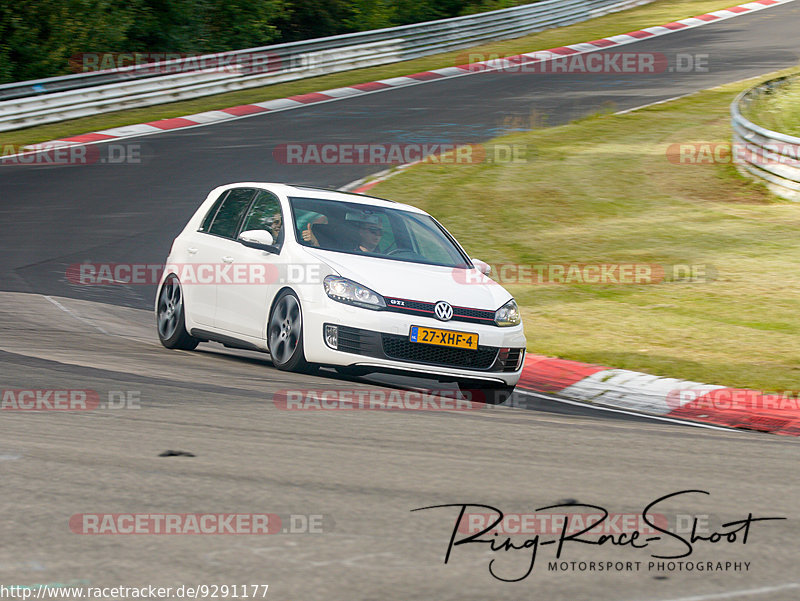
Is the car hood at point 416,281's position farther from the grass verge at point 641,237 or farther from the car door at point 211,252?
the grass verge at point 641,237

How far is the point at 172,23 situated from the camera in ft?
111

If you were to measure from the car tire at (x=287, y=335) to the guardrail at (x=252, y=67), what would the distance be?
16.6 m

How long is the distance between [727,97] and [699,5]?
60.3 feet

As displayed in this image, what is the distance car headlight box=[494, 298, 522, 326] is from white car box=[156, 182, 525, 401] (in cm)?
1

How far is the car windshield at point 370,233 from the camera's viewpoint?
8.77m

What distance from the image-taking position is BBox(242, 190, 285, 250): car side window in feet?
29.4

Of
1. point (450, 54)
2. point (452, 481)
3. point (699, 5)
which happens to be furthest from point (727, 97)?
point (452, 481)

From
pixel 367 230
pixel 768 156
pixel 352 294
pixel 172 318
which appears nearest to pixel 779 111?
pixel 768 156

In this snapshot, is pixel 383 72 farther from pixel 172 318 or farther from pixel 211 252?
pixel 211 252

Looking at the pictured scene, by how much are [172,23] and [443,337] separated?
28349mm

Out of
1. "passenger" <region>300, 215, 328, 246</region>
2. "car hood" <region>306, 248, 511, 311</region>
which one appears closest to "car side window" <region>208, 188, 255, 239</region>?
"passenger" <region>300, 215, 328, 246</region>

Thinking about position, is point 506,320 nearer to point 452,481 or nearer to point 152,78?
point 452,481

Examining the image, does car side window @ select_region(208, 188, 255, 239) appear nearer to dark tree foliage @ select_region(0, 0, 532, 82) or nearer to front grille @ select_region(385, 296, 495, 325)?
front grille @ select_region(385, 296, 495, 325)

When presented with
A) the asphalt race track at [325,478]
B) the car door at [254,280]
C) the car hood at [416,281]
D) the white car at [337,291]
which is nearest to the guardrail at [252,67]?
A: the asphalt race track at [325,478]
